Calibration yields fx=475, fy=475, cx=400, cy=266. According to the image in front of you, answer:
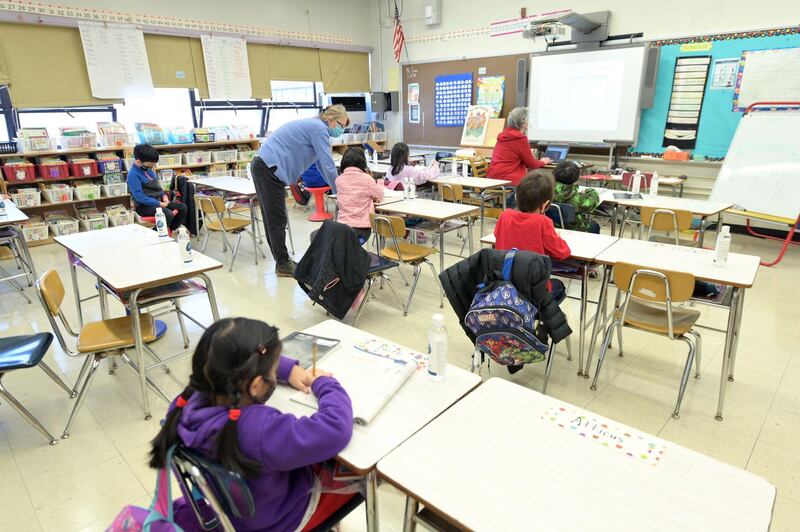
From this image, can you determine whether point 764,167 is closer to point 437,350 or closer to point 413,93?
point 437,350

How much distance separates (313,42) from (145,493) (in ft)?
26.7

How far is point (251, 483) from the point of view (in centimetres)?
114

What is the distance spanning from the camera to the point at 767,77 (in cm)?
520

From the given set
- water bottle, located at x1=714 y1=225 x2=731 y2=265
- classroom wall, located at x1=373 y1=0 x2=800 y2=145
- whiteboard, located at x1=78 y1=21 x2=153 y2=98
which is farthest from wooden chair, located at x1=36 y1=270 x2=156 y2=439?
classroom wall, located at x1=373 y1=0 x2=800 y2=145

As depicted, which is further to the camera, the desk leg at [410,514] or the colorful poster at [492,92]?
the colorful poster at [492,92]

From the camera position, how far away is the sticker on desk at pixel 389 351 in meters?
1.62

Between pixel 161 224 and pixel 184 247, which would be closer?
pixel 184 247

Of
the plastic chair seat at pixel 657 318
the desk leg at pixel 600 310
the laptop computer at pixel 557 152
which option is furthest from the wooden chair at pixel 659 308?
the laptop computer at pixel 557 152

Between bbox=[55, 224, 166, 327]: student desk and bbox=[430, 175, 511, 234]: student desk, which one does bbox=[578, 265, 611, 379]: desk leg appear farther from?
bbox=[55, 224, 166, 327]: student desk

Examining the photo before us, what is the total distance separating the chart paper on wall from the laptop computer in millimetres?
4913

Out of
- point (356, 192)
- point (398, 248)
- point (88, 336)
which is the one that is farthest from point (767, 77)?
point (88, 336)

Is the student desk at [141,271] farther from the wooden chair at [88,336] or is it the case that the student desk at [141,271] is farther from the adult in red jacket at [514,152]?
the adult in red jacket at [514,152]

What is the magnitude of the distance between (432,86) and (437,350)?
7901 millimetres

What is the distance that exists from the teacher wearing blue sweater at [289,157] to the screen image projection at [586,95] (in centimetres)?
385
